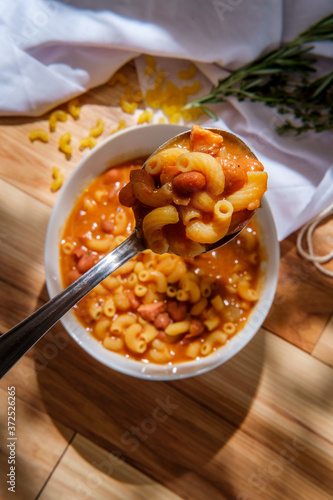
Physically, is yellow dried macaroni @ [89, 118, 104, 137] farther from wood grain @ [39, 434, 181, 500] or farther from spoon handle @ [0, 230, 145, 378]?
wood grain @ [39, 434, 181, 500]

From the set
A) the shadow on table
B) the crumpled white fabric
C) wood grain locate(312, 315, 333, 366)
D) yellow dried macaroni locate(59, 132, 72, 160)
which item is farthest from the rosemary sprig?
the shadow on table

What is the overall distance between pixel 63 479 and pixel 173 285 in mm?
934

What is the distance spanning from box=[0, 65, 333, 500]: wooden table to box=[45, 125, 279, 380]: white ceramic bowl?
20 cm

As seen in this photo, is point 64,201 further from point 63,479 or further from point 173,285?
point 63,479

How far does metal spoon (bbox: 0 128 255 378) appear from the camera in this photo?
1.34 meters

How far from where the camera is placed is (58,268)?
187 cm

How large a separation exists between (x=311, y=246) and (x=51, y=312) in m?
1.18

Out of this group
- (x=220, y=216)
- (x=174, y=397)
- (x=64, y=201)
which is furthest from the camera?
(x=174, y=397)

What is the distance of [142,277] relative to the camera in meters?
1.87

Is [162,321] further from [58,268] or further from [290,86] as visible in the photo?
[290,86]

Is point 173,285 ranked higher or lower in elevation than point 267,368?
higher

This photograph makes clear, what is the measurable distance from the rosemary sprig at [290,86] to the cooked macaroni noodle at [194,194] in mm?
585

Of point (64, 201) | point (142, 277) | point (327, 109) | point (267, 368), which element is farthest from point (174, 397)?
point (327, 109)

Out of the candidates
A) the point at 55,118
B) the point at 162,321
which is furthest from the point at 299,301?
the point at 55,118
